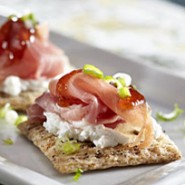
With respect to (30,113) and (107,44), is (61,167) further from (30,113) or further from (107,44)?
(107,44)

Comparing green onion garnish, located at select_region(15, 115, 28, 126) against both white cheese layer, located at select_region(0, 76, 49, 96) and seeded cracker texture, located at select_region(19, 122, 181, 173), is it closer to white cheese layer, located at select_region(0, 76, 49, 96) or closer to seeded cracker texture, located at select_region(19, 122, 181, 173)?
white cheese layer, located at select_region(0, 76, 49, 96)

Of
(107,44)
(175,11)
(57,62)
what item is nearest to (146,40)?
(107,44)

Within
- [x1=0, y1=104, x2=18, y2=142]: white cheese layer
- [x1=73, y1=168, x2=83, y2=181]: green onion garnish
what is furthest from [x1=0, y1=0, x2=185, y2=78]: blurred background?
[x1=73, y1=168, x2=83, y2=181]: green onion garnish

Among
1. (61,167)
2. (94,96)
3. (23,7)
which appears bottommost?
(23,7)

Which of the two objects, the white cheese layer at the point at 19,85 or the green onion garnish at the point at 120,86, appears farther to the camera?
the white cheese layer at the point at 19,85

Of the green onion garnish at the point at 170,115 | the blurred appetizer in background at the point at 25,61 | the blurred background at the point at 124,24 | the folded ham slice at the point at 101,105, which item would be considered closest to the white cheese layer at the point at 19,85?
the blurred appetizer in background at the point at 25,61

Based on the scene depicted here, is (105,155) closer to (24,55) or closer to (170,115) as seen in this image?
(170,115)

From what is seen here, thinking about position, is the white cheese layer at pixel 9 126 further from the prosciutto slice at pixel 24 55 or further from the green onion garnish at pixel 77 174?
the green onion garnish at pixel 77 174
